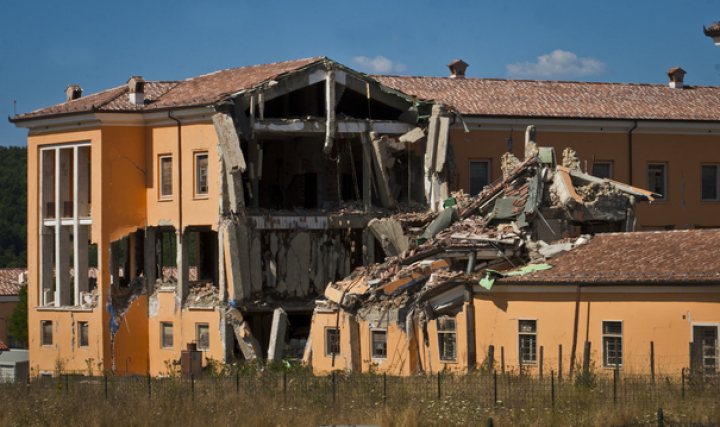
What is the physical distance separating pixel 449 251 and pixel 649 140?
565 inches

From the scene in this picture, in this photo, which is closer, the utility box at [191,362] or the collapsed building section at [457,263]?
the collapsed building section at [457,263]

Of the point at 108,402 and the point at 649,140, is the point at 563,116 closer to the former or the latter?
the point at 649,140

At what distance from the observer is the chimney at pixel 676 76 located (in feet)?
139

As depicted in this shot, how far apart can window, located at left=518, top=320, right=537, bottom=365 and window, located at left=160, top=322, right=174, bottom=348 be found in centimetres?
1325

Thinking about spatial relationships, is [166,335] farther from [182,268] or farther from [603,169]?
[603,169]

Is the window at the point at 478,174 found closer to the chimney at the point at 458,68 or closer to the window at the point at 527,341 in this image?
the chimney at the point at 458,68

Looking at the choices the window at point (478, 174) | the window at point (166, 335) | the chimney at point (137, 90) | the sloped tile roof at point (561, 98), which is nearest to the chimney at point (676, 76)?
the sloped tile roof at point (561, 98)

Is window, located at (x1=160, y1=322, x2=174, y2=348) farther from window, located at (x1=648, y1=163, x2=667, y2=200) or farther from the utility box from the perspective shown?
window, located at (x1=648, y1=163, x2=667, y2=200)

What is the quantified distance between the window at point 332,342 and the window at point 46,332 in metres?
11.7

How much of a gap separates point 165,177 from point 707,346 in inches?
728

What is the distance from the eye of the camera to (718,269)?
23.0 metres

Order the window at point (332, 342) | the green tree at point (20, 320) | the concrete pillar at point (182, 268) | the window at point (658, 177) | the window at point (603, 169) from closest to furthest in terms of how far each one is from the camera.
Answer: the window at point (332, 342) → the concrete pillar at point (182, 268) → the window at point (603, 169) → the window at point (658, 177) → the green tree at point (20, 320)

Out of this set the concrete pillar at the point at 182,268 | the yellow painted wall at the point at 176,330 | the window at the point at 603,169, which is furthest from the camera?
the window at the point at 603,169

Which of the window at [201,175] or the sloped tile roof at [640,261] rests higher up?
the window at [201,175]
